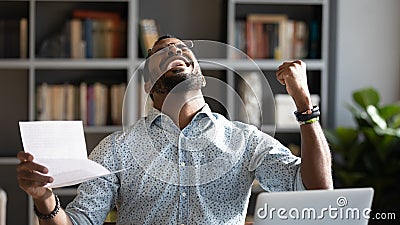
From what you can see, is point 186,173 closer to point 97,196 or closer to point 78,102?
point 97,196

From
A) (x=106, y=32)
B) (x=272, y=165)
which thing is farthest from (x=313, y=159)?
(x=106, y=32)

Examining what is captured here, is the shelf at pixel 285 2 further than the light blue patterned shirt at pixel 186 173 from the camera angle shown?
Yes

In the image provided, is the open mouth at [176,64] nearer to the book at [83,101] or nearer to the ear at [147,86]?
the ear at [147,86]

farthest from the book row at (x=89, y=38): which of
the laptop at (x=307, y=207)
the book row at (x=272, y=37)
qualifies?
the laptop at (x=307, y=207)

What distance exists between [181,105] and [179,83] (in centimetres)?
11

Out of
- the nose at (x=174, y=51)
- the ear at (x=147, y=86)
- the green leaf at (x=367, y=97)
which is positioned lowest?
the green leaf at (x=367, y=97)

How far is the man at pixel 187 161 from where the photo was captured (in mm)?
2043

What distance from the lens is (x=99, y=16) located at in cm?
441

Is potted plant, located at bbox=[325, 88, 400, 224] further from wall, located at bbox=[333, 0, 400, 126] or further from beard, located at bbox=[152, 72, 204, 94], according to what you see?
beard, located at bbox=[152, 72, 204, 94]

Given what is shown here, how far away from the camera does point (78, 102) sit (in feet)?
14.4

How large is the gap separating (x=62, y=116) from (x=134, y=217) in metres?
2.30

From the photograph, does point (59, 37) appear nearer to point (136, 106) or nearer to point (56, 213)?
point (136, 106)

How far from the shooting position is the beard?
2.02 m

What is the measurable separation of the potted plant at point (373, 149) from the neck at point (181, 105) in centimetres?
222
